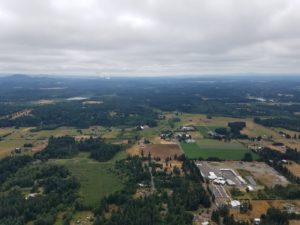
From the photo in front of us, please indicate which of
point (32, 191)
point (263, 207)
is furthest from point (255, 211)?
point (32, 191)

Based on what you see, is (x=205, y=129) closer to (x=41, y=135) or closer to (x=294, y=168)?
(x=294, y=168)

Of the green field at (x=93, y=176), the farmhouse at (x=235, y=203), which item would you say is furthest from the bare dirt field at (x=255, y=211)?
the green field at (x=93, y=176)

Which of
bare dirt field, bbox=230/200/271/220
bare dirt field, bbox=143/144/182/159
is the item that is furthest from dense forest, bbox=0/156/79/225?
bare dirt field, bbox=230/200/271/220

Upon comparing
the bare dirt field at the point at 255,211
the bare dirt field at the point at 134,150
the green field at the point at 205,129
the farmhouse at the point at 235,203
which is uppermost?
the farmhouse at the point at 235,203

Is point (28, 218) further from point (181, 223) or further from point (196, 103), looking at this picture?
point (196, 103)

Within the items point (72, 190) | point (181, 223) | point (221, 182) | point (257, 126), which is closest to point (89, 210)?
point (72, 190)

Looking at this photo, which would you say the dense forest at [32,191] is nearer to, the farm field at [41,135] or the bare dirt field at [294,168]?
the farm field at [41,135]

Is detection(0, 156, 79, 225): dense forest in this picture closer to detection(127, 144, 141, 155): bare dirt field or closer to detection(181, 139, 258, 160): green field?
detection(127, 144, 141, 155): bare dirt field
